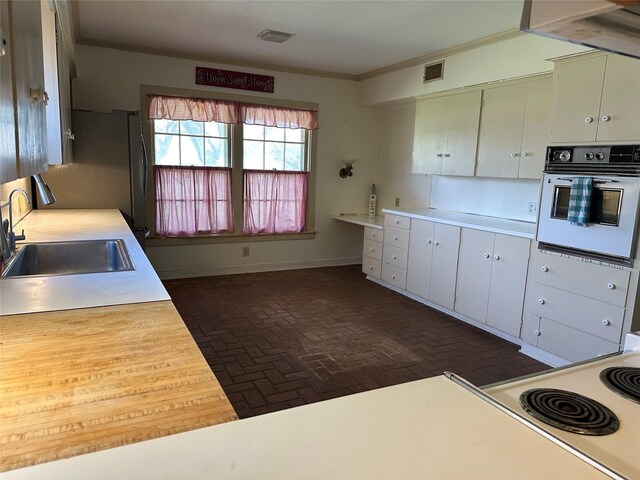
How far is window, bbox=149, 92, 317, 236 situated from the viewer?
16.5ft

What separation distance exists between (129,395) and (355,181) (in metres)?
5.42

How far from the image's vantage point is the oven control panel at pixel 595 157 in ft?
8.95

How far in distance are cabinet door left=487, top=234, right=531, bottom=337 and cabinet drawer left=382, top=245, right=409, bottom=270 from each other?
118cm

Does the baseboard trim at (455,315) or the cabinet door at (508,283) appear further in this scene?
the baseboard trim at (455,315)

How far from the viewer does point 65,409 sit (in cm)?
93

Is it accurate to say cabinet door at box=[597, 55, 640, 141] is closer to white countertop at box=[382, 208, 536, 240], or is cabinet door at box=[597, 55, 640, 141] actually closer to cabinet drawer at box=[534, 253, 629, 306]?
cabinet drawer at box=[534, 253, 629, 306]

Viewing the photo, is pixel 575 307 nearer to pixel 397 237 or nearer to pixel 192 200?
pixel 397 237

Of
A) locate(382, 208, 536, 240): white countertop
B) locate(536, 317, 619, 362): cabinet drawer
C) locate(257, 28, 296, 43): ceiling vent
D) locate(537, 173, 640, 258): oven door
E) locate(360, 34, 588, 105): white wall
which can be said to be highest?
locate(257, 28, 296, 43): ceiling vent

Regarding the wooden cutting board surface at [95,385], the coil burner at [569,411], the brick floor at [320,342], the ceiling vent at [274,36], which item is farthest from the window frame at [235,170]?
the coil burner at [569,411]

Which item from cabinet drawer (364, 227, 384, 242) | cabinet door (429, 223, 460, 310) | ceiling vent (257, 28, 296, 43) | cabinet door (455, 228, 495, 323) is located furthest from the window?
cabinet door (455, 228, 495, 323)

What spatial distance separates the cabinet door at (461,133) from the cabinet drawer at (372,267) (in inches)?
52.7

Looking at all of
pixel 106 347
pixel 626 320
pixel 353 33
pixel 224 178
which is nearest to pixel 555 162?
pixel 626 320

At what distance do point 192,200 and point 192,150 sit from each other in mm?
577

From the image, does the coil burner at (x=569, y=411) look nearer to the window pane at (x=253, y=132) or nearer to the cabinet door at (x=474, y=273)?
the cabinet door at (x=474, y=273)
